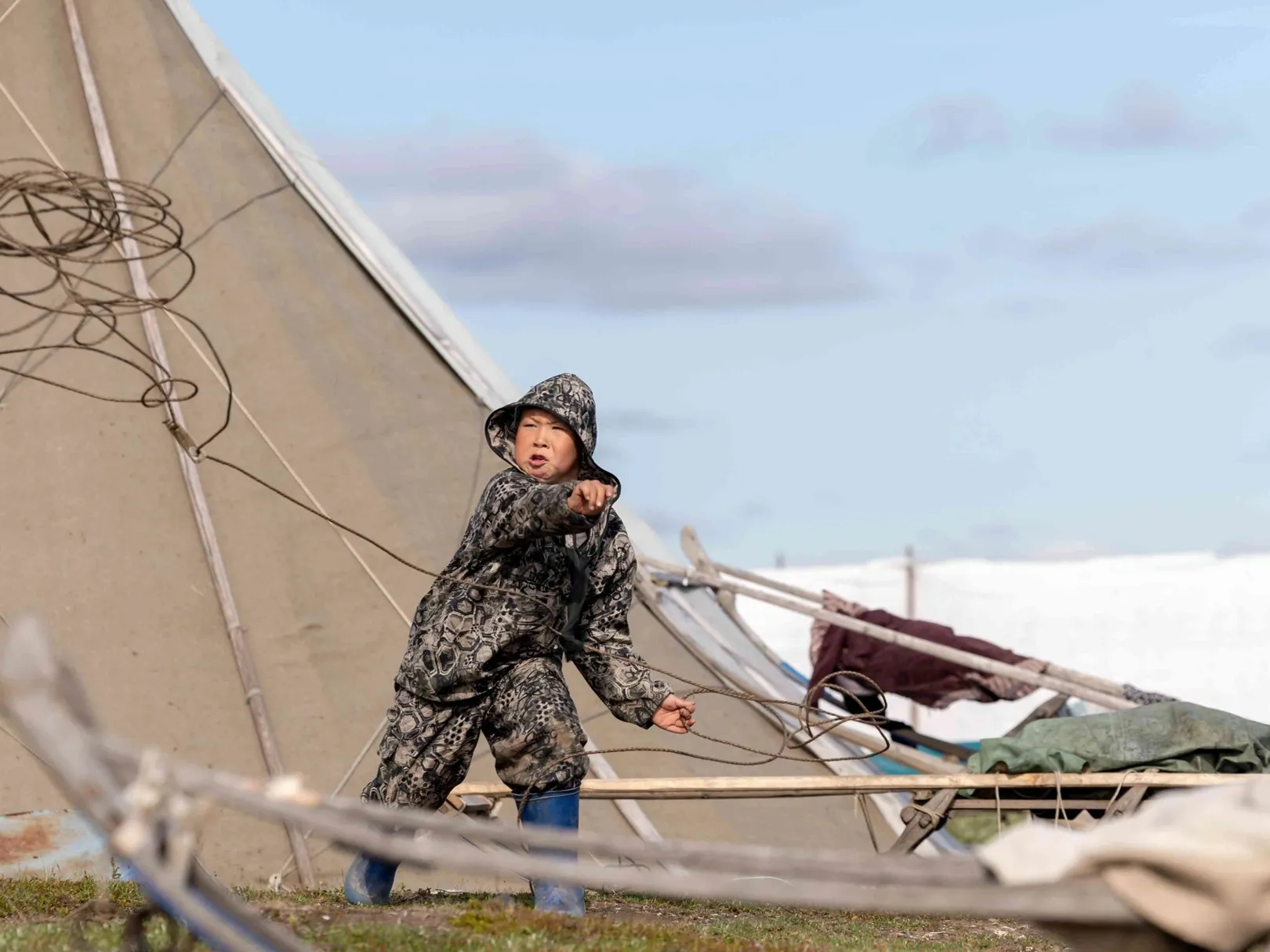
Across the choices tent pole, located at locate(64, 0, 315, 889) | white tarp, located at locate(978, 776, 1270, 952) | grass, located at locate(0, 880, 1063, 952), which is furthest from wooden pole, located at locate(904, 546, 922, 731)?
white tarp, located at locate(978, 776, 1270, 952)

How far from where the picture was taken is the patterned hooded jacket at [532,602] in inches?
205

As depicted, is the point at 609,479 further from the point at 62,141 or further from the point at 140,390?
the point at 62,141

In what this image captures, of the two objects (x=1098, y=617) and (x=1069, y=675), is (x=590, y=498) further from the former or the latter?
(x=1098, y=617)

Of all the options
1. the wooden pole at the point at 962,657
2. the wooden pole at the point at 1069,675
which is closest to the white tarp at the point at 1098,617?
the wooden pole at the point at 1069,675

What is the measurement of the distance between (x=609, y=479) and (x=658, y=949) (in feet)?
5.32

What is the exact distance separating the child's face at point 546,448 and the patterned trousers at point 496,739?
61 centimetres

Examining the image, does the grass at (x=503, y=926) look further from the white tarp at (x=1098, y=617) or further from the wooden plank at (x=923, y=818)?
the white tarp at (x=1098, y=617)

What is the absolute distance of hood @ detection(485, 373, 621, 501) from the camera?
534 cm

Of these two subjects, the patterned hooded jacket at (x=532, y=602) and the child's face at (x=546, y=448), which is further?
the child's face at (x=546, y=448)

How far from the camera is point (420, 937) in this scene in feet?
13.9

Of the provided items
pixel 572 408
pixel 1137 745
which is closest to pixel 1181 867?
pixel 572 408

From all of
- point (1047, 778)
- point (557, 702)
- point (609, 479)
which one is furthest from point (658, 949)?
point (1047, 778)

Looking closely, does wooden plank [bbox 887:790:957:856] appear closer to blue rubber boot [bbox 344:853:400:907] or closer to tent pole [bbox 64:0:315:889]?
blue rubber boot [bbox 344:853:400:907]

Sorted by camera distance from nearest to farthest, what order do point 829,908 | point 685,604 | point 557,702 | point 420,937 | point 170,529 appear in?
1. point 420,937
2. point 557,702
3. point 829,908
4. point 170,529
5. point 685,604
